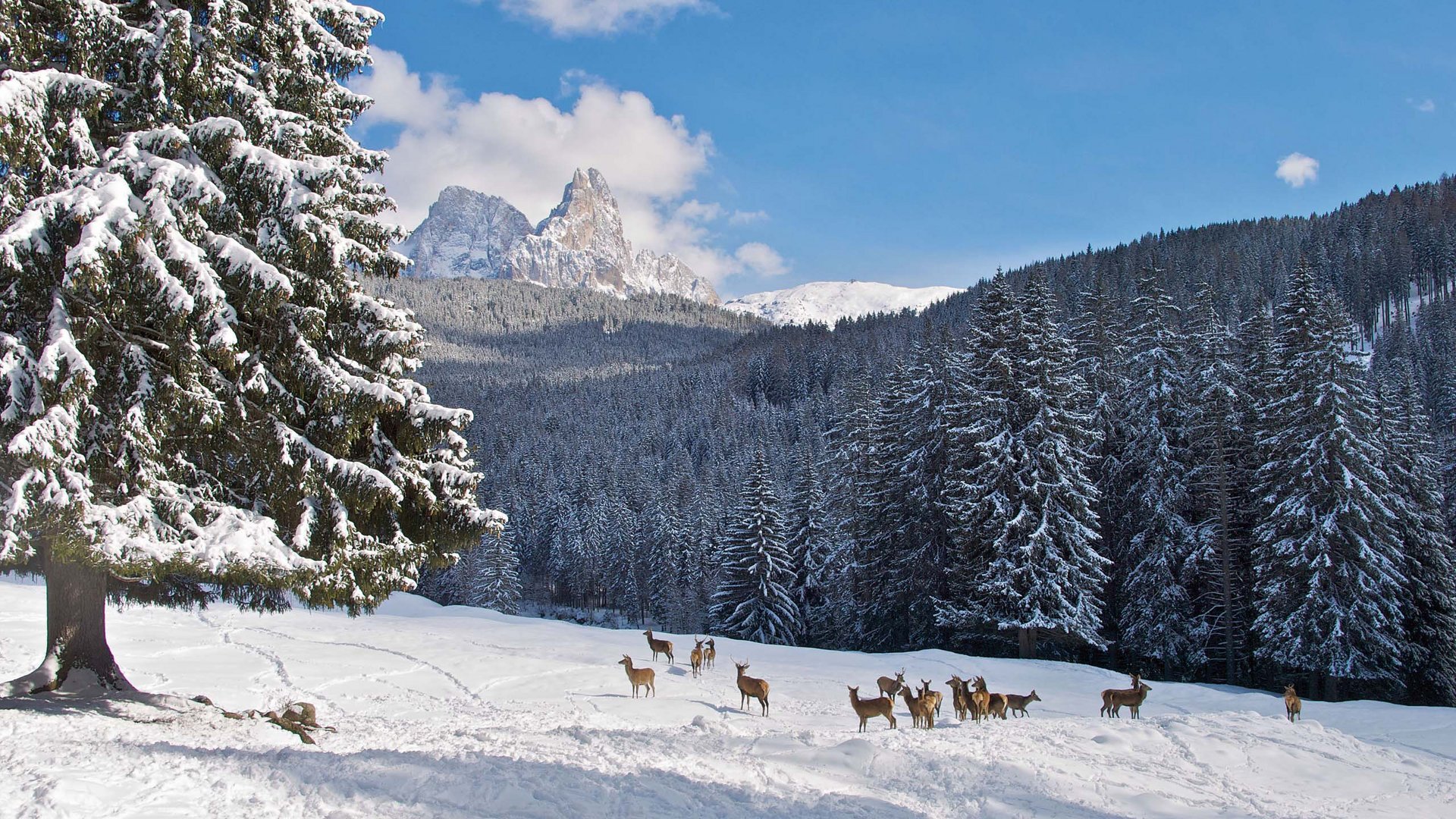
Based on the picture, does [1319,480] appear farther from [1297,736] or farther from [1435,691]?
[1297,736]

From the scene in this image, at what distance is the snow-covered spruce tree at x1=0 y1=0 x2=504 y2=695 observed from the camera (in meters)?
7.83

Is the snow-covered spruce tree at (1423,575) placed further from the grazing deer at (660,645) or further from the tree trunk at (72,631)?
the tree trunk at (72,631)

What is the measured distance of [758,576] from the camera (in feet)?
129

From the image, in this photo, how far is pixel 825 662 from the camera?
780 inches

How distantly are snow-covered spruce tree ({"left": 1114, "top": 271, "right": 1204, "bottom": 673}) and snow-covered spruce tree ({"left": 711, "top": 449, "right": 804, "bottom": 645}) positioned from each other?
15.2 m

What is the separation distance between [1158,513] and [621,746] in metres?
24.2

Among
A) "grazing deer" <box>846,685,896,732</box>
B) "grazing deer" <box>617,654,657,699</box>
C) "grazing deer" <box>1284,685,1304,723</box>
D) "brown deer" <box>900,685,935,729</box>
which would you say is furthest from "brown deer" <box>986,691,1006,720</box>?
"grazing deer" <box>617,654,657,699</box>

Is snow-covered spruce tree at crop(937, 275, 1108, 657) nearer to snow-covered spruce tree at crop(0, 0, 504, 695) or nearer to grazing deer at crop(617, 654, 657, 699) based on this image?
grazing deer at crop(617, 654, 657, 699)

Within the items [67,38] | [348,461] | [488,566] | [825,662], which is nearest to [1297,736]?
[825,662]

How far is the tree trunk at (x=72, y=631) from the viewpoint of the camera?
937 centimetres

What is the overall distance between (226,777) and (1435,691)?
107 feet

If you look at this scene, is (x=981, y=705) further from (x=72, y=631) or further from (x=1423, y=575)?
(x=1423, y=575)

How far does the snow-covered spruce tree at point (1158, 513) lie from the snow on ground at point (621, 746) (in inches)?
335

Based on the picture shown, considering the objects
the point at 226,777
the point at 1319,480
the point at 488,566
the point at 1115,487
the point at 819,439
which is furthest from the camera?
the point at 819,439
